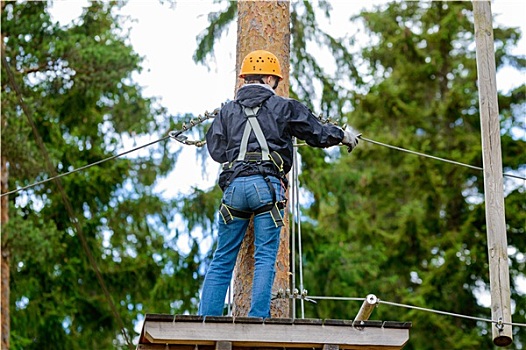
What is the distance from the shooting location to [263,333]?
6539 millimetres

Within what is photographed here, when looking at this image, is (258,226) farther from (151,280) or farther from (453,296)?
(453,296)

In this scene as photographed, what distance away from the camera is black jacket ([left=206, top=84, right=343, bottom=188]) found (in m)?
7.24

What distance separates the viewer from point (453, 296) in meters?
20.3

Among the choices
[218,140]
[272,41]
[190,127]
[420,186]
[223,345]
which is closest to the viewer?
[223,345]

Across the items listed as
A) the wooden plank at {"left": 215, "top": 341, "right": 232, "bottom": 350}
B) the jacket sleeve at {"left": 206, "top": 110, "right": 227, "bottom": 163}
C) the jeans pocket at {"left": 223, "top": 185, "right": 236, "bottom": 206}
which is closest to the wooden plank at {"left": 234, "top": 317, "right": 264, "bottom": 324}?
the wooden plank at {"left": 215, "top": 341, "right": 232, "bottom": 350}

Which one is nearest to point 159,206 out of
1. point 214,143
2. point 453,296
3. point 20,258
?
point 20,258

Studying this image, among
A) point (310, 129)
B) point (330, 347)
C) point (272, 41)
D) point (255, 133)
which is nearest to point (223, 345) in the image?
point (330, 347)

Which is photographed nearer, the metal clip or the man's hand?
the man's hand

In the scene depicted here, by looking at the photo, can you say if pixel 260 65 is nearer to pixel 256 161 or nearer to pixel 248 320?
pixel 256 161

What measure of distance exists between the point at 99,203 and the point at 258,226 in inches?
476

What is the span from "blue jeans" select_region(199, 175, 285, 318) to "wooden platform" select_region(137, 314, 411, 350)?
41 centimetres

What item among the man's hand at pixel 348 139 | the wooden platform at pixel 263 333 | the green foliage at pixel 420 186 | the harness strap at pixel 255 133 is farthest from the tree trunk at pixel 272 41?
the green foliage at pixel 420 186

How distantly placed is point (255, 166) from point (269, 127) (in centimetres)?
25

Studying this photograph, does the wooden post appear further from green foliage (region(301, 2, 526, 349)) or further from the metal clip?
green foliage (region(301, 2, 526, 349))
